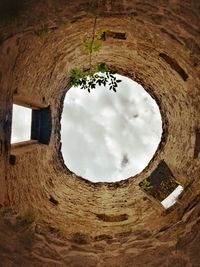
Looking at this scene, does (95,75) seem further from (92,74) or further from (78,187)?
(78,187)

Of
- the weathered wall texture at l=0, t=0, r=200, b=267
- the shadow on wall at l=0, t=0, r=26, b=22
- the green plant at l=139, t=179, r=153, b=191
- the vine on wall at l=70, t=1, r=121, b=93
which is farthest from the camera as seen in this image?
the green plant at l=139, t=179, r=153, b=191

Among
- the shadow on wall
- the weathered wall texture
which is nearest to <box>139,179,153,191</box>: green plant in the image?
the weathered wall texture

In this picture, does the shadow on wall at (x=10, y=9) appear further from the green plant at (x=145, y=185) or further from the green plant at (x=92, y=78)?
the green plant at (x=145, y=185)

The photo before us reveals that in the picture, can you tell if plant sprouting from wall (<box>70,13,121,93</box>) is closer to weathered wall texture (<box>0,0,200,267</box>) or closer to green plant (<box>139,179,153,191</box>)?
weathered wall texture (<box>0,0,200,267</box>)

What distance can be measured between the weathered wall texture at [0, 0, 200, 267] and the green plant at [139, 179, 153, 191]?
0.58 ft

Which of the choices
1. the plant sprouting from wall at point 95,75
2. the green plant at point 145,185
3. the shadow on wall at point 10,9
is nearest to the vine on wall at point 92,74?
the plant sprouting from wall at point 95,75

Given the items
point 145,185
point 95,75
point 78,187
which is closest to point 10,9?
point 95,75

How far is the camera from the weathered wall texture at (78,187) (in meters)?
4.34

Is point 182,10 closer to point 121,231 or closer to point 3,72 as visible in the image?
point 3,72

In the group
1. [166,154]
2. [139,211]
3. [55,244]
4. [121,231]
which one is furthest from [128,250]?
[166,154]

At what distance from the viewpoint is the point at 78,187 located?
276 inches

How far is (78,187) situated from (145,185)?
3.87 ft

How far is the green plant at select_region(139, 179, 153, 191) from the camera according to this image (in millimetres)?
6809

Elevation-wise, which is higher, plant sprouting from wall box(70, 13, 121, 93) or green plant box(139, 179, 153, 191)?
plant sprouting from wall box(70, 13, 121, 93)
